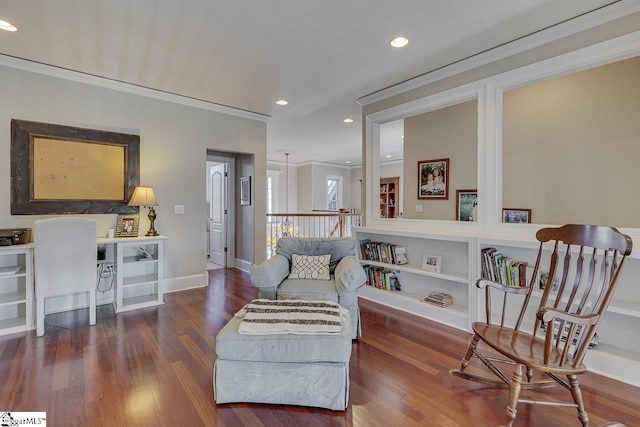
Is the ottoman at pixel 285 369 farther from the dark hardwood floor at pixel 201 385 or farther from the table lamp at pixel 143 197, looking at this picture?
the table lamp at pixel 143 197

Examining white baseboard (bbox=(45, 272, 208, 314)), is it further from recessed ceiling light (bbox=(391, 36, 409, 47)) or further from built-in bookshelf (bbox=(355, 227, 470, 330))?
recessed ceiling light (bbox=(391, 36, 409, 47))

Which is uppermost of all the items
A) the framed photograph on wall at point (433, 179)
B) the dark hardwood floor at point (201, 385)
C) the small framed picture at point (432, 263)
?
the framed photograph on wall at point (433, 179)

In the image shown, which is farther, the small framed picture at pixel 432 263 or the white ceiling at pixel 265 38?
the small framed picture at pixel 432 263

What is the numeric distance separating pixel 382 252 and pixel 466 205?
151cm

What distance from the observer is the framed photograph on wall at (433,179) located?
4410mm

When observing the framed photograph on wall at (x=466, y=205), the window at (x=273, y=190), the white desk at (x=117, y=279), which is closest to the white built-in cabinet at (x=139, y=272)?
the white desk at (x=117, y=279)

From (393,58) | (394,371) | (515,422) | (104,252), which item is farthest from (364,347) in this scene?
(104,252)

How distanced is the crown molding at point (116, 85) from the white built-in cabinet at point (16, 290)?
1.83 meters

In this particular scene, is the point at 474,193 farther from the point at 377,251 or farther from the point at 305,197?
the point at 305,197

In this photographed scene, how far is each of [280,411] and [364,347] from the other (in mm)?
985

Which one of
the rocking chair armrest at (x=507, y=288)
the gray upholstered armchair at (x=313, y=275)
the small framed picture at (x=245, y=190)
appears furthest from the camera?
the small framed picture at (x=245, y=190)

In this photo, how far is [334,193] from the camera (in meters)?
10.1

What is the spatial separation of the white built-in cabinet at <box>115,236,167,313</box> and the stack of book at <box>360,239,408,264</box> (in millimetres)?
2443

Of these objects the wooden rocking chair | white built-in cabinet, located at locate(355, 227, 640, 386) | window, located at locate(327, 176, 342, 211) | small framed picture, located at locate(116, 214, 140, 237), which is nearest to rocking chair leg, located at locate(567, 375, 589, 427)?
the wooden rocking chair
